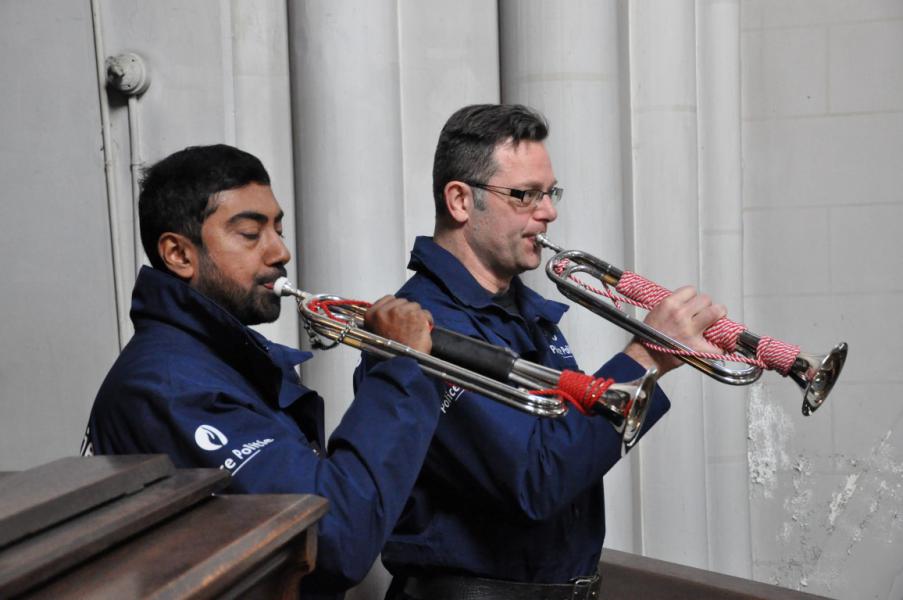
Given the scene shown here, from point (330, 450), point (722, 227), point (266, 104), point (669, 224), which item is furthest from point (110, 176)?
point (722, 227)

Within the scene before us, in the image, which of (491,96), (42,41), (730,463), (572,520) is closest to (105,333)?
(42,41)

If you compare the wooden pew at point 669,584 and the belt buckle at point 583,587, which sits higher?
the belt buckle at point 583,587

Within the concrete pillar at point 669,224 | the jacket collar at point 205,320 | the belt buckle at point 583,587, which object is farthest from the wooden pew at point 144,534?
the concrete pillar at point 669,224

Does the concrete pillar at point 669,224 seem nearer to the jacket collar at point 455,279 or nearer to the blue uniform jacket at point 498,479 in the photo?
the jacket collar at point 455,279

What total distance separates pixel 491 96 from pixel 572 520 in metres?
1.64

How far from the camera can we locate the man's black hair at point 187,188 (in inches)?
78.5

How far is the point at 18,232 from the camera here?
3.21 metres

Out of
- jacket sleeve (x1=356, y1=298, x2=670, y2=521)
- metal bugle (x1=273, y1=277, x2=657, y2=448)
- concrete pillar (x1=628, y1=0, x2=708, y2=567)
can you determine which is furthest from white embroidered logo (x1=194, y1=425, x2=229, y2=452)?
concrete pillar (x1=628, y1=0, x2=708, y2=567)

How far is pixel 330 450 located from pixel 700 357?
0.68 metres

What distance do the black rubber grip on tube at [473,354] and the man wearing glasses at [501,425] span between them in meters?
0.06

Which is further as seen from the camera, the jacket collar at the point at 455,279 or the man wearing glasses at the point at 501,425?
the jacket collar at the point at 455,279

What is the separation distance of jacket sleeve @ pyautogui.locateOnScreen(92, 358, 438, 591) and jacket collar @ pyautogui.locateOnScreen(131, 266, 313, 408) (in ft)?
0.47

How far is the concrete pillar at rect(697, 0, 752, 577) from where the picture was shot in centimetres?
394

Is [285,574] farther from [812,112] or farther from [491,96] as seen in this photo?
[812,112]
